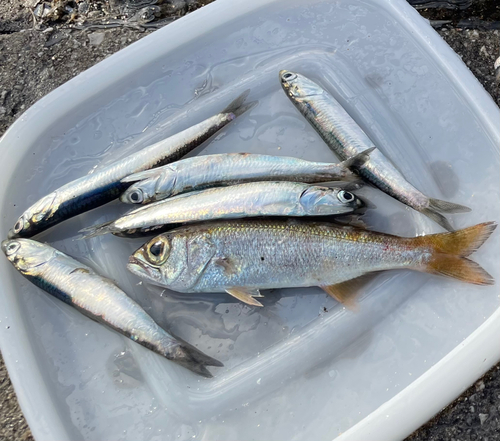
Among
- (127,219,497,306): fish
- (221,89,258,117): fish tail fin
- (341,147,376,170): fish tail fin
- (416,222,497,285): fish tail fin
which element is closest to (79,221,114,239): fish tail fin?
(127,219,497,306): fish

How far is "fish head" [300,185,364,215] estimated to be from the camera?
1964 mm

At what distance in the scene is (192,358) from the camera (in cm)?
211

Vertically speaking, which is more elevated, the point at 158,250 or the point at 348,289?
the point at 158,250

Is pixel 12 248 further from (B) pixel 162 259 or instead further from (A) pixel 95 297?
(B) pixel 162 259

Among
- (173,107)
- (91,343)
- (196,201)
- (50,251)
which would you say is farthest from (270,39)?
(91,343)

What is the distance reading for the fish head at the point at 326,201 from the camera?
1.96 m

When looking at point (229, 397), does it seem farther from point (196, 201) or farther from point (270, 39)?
point (270, 39)

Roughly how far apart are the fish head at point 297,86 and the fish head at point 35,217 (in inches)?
57.2

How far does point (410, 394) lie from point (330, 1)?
2361mm

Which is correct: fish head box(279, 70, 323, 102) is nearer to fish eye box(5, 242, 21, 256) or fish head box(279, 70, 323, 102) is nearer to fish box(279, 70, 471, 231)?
fish box(279, 70, 471, 231)

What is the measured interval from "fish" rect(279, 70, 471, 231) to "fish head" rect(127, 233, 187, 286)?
102 centimetres

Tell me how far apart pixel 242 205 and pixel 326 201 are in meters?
0.41

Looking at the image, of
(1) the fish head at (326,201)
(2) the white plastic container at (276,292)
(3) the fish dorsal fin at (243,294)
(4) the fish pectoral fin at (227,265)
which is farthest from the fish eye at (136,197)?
(1) the fish head at (326,201)

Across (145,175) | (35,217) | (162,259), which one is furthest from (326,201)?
(35,217)
